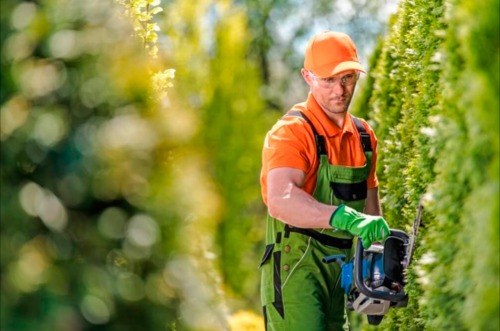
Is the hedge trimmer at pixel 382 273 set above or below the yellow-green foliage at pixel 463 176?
below

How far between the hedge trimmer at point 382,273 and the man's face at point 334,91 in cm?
82

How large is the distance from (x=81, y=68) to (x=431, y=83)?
293 cm

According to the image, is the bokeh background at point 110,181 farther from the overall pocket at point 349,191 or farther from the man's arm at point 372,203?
the man's arm at point 372,203

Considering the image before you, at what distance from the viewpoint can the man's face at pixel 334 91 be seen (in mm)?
5246

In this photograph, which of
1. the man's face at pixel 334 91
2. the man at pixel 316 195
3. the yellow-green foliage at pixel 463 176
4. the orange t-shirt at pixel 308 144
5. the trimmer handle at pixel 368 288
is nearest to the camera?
the yellow-green foliage at pixel 463 176

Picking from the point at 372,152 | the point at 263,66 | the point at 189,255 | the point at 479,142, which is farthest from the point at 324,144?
the point at 263,66

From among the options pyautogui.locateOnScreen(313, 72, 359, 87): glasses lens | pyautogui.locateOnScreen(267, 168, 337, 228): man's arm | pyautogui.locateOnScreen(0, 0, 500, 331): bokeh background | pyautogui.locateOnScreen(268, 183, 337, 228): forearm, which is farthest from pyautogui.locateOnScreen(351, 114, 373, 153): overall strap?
pyautogui.locateOnScreen(0, 0, 500, 331): bokeh background

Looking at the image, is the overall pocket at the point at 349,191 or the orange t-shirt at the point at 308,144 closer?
the orange t-shirt at the point at 308,144

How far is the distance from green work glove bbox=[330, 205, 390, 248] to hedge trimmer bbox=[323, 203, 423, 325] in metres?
0.05

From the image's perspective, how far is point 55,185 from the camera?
8.34 ft

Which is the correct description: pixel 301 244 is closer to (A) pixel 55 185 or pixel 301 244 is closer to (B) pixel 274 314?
(B) pixel 274 314

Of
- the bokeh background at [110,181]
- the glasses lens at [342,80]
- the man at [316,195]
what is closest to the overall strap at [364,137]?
the man at [316,195]

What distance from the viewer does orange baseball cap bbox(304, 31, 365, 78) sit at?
5180 mm

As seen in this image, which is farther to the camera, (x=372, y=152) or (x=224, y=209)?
(x=224, y=209)
